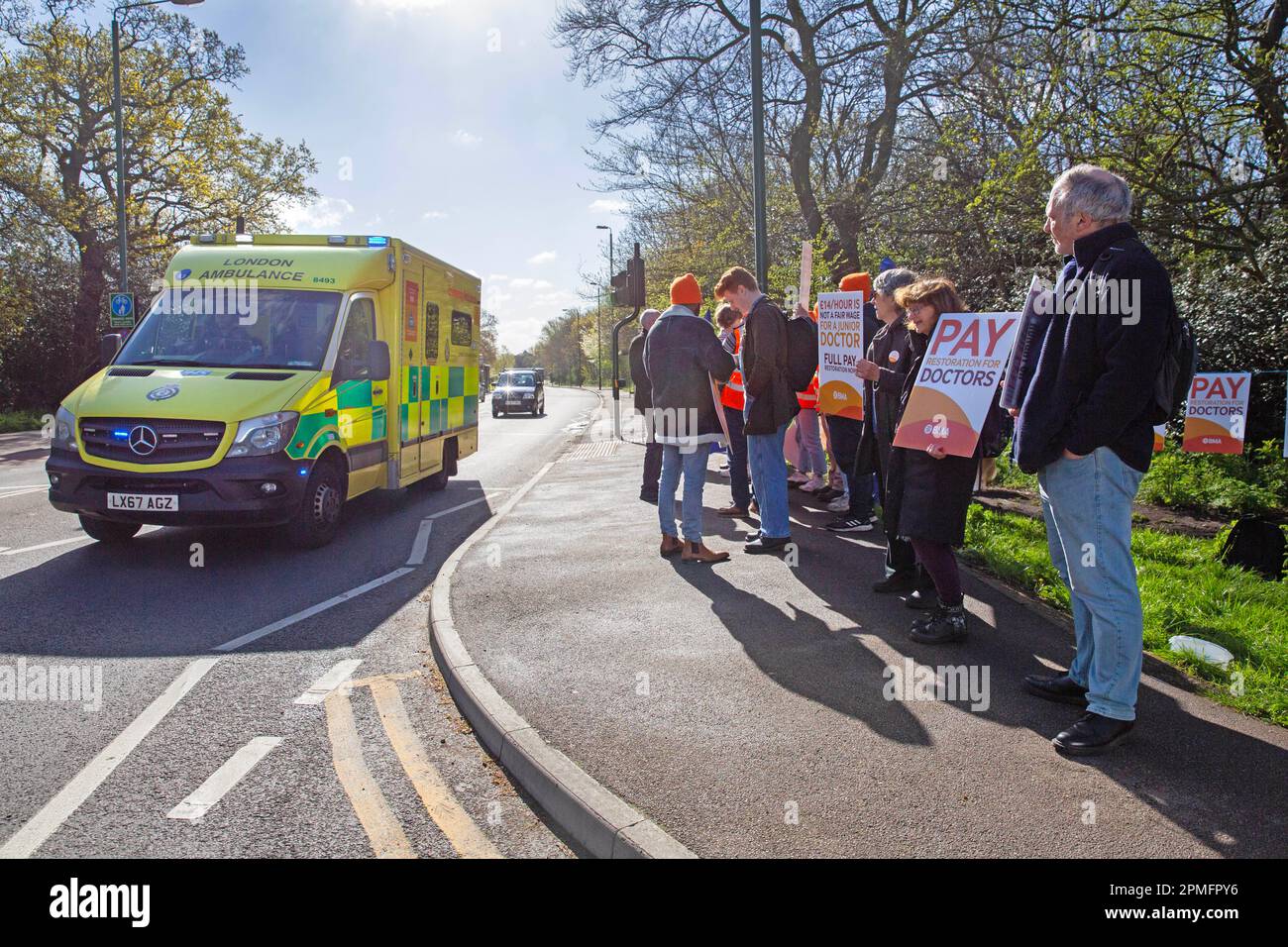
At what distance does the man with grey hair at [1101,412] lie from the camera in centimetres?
330

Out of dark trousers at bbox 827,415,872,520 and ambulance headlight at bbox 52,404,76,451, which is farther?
dark trousers at bbox 827,415,872,520

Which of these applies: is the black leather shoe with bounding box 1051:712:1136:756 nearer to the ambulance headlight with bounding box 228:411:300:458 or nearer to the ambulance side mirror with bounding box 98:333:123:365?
the ambulance headlight with bounding box 228:411:300:458

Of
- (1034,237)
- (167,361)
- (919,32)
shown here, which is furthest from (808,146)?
(167,361)

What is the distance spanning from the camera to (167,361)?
7641 mm

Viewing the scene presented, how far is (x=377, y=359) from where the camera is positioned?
8.15 meters

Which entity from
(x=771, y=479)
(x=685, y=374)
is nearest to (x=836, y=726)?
(x=771, y=479)

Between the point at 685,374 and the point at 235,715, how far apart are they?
12.3 ft

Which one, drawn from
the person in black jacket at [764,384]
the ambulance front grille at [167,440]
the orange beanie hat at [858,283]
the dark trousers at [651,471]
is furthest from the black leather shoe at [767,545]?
the ambulance front grille at [167,440]

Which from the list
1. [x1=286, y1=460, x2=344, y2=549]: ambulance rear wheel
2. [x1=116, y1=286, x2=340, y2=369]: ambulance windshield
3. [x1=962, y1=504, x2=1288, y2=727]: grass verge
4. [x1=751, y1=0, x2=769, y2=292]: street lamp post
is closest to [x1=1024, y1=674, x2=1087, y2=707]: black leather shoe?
[x1=962, y1=504, x2=1288, y2=727]: grass verge

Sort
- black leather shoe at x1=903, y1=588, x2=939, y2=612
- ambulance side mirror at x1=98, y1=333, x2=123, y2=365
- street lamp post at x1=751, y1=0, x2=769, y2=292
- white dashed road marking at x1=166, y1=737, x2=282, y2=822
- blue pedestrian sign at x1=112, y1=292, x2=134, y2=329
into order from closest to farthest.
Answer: white dashed road marking at x1=166, y1=737, x2=282, y2=822 → black leather shoe at x1=903, y1=588, x2=939, y2=612 → ambulance side mirror at x1=98, y1=333, x2=123, y2=365 → street lamp post at x1=751, y1=0, x2=769, y2=292 → blue pedestrian sign at x1=112, y1=292, x2=134, y2=329

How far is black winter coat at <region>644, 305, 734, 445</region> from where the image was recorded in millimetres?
6551

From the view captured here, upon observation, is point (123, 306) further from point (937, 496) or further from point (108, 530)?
point (937, 496)

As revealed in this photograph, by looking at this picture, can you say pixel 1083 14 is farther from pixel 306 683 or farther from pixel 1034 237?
pixel 306 683

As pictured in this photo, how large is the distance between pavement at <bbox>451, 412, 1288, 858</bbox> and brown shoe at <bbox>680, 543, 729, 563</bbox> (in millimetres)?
285
